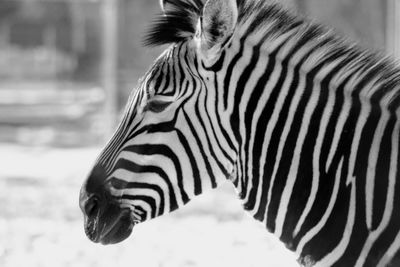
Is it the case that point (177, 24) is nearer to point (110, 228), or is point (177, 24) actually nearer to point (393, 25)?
point (110, 228)

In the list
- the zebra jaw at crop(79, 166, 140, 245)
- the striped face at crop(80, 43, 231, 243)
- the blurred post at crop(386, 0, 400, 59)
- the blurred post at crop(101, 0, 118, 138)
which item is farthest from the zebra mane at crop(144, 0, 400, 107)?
the blurred post at crop(101, 0, 118, 138)

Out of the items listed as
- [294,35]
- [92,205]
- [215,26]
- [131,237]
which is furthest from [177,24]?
[131,237]

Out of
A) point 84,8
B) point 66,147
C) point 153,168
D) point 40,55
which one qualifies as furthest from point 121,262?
point 40,55

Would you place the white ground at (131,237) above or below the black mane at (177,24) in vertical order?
below

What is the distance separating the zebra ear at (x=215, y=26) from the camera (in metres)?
2.58

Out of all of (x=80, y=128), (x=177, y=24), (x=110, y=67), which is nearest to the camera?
(x=177, y=24)

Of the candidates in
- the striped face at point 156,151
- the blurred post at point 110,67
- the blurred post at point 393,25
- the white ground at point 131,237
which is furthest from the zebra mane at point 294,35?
the blurred post at point 110,67

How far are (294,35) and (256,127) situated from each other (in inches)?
13.7

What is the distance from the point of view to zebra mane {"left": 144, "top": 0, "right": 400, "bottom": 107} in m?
2.68

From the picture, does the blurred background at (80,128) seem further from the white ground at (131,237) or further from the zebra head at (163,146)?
the zebra head at (163,146)

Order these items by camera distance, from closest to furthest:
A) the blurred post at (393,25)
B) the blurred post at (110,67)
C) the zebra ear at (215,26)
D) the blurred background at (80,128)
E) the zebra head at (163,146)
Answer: the zebra ear at (215,26)
the zebra head at (163,146)
the blurred background at (80,128)
the blurred post at (393,25)
the blurred post at (110,67)

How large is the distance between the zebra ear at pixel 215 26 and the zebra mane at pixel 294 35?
5.3 inches

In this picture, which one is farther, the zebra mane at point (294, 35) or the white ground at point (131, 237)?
the white ground at point (131, 237)

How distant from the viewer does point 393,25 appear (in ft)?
40.5
